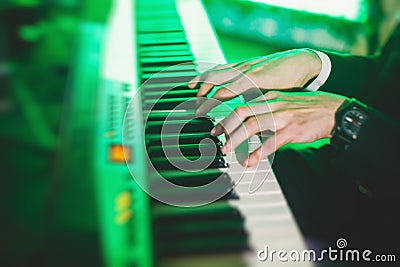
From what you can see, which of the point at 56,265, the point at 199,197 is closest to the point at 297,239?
the point at 199,197

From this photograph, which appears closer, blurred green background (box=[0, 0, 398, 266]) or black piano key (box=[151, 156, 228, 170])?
black piano key (box=[151, 156, 228, 170])

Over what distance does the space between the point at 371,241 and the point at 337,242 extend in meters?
0.07

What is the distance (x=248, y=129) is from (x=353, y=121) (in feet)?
0.67

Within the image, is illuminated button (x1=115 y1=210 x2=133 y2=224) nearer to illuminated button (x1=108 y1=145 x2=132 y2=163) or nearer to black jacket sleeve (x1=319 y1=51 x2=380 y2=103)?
illuminated button (x1=108 y1=145 x2=132 y2=163)

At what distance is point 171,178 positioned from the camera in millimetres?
638

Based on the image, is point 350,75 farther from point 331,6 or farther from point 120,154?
point 120,154

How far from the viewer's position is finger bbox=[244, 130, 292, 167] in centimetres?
66

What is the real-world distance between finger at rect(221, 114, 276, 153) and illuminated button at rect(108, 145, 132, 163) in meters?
0.16

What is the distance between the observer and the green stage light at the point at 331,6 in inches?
41.7

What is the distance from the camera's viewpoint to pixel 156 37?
89cm

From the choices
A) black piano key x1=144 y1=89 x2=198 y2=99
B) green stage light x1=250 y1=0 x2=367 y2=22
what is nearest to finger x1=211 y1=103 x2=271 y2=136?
black piano key x1=144 y1=89 x2=198 y2=99

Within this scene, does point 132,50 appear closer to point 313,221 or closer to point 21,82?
point 21,82

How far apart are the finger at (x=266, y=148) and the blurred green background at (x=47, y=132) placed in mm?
302

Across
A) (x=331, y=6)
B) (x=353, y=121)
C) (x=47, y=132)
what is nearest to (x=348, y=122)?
(x=353, y=121)
